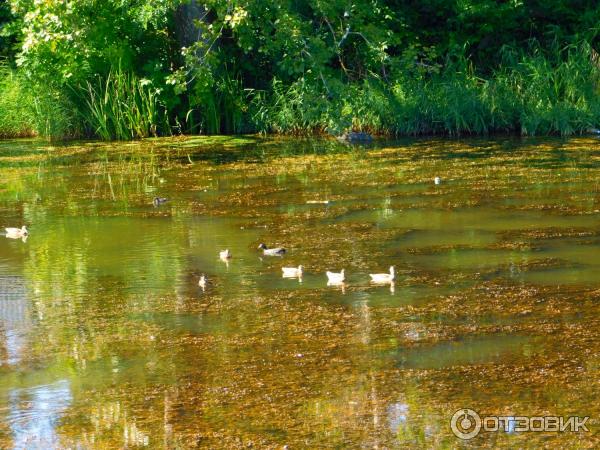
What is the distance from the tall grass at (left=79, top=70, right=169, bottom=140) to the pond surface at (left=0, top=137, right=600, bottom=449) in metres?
4.45

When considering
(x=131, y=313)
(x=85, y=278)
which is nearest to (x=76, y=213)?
(x=85, y=278)

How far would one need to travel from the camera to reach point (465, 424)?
480cm

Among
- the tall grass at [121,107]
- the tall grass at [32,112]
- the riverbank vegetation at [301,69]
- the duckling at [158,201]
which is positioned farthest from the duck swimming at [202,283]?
the tall grass at [32,112]

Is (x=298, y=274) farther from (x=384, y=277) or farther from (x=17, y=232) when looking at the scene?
(x=17, y=232)

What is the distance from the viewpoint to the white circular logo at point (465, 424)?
4707mm

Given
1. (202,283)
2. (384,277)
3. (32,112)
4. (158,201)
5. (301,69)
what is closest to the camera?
(384,277)

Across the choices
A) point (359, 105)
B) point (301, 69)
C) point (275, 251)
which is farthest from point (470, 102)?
point (275, 251)

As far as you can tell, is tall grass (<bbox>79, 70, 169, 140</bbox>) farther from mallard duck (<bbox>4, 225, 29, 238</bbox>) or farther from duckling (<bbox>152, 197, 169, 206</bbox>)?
mallard duck (<bbox>4, 225, 29, 238</bbox>)

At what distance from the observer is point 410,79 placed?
655 inches

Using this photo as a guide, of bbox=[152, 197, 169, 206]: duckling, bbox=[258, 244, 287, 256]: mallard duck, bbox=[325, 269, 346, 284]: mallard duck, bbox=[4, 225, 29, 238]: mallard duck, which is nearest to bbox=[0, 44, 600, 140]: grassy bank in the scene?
bbox=[152, 197, 169, 206]: duckling

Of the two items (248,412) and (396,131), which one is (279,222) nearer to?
(248,412)

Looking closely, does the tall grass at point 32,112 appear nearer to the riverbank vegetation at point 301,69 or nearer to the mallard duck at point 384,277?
the riverbank vegetation at point 301,69

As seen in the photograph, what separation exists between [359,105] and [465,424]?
1186cm

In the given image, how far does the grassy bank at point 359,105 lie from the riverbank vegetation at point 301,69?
0.08ft
